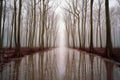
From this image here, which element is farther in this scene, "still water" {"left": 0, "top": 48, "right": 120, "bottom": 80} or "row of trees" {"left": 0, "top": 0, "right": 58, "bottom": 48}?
"row of trees" {"left": 0, "top": 0, "right": 58, "bottom": 48}

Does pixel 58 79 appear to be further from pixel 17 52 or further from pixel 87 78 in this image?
pixel 17 52

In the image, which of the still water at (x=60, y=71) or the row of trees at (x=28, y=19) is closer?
the still water at (x=60, y=71)

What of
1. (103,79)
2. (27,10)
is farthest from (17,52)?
(27,10)

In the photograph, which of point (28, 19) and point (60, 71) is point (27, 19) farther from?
point (60, 71)

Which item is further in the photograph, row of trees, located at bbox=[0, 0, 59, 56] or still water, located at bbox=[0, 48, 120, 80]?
row of trees, located at bbox=[0, 0, 59, 56]

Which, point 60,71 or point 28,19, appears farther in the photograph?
point 28,19

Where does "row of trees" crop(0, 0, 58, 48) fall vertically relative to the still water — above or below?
above

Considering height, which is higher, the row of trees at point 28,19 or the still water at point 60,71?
the row of trees at point 28,19

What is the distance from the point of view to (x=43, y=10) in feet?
98.4

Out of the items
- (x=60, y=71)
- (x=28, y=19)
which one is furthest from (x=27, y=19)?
(x=60, y=71)

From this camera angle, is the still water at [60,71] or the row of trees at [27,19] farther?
the row of trees at [27,19]

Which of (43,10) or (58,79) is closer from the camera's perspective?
(58,79)

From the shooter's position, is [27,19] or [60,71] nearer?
[60,71]

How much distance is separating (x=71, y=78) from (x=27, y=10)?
102ft
